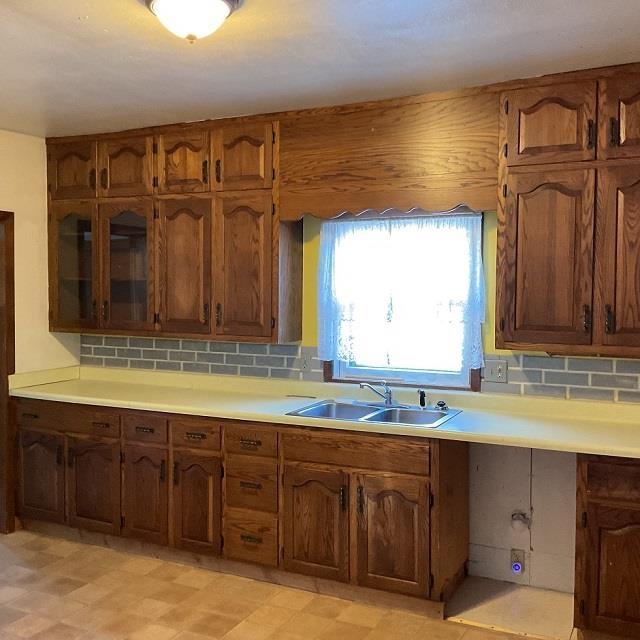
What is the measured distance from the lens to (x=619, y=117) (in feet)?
9.36

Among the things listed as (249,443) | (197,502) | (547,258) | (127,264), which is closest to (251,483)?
(249,443)

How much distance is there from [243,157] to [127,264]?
100cm

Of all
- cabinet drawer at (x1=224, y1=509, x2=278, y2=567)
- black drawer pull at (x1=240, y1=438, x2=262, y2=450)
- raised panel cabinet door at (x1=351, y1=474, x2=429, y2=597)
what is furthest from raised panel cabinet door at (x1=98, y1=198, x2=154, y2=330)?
raised panel cabinet door at (x1=351, y1=474, x2=429, y2=597)

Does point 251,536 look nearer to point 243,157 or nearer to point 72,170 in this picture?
point 243,157

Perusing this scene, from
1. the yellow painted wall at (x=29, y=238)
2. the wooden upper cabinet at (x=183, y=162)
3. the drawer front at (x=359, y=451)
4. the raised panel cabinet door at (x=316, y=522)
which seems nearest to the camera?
the drawer front at (x=359, y=451)

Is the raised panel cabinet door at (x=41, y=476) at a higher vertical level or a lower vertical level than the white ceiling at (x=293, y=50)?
lower

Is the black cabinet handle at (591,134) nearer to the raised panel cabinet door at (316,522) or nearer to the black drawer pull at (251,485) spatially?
the raised panel cabinet door at (316,522)

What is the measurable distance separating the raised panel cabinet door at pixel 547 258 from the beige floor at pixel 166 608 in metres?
1.35

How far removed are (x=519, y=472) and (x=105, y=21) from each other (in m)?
2.69

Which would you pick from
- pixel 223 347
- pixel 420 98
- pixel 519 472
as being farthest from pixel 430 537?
pixel 420 98

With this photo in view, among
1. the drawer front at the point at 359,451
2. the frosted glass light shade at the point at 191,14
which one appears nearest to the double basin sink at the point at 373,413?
the drawer front at the point at 359,451

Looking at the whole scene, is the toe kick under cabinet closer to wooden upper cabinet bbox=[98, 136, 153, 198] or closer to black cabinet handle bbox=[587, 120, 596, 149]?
wooden upper cabinet bbox=[98, 136, 153, 198]

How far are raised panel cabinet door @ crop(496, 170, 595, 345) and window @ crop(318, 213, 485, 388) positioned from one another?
0.37m

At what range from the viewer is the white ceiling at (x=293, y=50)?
2264 millimetres
